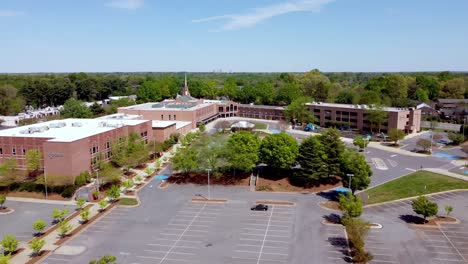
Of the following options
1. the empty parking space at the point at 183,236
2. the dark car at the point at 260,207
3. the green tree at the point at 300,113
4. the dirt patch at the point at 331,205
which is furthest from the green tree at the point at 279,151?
the green tree at the point at 300,113

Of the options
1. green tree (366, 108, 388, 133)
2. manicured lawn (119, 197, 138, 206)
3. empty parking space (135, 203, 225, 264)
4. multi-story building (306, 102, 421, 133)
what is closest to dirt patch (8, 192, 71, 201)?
manicured lawn (119, 197, 138, 206)

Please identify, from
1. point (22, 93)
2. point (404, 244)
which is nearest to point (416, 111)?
point (404, 244)

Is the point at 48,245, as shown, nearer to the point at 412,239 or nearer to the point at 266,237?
the point at 266,237

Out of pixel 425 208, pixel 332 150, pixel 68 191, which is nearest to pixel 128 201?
pixel 68 191

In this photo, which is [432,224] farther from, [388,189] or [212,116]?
[212,116]

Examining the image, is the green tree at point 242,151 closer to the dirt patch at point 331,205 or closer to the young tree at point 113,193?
the dirt patch at point 331,205

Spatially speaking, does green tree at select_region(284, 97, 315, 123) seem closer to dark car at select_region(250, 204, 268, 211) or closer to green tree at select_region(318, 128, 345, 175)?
green tree at select_region(318, 128, 345, 175)

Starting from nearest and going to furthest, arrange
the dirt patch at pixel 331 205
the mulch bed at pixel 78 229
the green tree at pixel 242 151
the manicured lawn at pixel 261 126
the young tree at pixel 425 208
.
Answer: the mulch bed at pixel 78 229 < the young tree at pixel 425 208 < the dirt patch at pixel 331 205 < the green tree at pixel 242 151 < the manicured lawn at pixel 261 126
